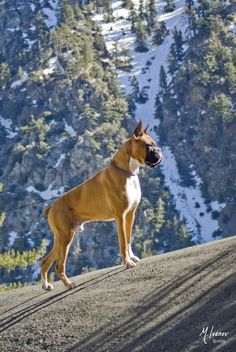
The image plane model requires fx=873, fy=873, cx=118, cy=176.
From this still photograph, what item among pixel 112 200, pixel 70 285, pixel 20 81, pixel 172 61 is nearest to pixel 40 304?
pixel 70 285

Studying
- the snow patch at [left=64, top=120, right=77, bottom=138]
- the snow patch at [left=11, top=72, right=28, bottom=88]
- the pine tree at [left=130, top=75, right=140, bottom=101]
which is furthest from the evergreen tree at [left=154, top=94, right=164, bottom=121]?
the snow patch at [left=11, top=72, right=28, bottom=88]

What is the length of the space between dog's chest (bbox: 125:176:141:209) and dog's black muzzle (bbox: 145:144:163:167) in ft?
1.12

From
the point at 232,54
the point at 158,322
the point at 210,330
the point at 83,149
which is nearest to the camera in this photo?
the point at 210,330

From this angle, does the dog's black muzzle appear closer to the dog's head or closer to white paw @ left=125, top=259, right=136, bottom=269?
the dog's head

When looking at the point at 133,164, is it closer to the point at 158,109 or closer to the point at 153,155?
the point at 153,155

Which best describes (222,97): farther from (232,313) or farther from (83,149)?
(232,313)

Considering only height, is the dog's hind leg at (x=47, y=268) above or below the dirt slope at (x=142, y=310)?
below

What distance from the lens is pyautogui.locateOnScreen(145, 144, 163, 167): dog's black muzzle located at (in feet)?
34.6

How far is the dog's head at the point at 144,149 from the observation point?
10562mm

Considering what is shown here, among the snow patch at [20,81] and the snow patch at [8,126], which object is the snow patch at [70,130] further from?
the snow patch at [20,81]

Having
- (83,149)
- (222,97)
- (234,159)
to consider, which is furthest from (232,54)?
(83,149)

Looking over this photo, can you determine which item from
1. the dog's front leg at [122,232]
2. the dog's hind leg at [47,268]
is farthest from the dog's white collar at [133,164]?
the dog's hind leg at [47,268]

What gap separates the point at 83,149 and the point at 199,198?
989 inches

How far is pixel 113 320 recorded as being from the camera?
889 cm
